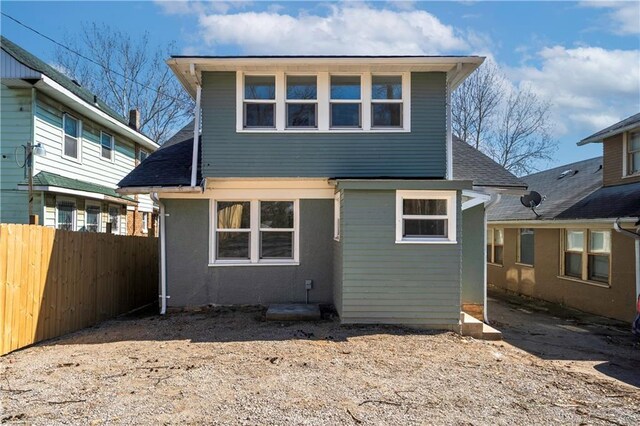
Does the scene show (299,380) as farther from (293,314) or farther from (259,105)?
(259,105)

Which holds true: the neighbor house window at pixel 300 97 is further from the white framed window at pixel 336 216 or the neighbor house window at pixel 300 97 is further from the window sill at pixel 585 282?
the window sill at pixel 585 282

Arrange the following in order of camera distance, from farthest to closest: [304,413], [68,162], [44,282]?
[68,162], [44,282], [304,413]

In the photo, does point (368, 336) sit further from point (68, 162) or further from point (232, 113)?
point (68, 162)

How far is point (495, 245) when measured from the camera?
1553 cm

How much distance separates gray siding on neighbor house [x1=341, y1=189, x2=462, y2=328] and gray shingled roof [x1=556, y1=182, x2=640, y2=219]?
192 inches

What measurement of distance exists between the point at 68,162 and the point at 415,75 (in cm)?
971

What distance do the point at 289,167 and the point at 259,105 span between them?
4.79 feet

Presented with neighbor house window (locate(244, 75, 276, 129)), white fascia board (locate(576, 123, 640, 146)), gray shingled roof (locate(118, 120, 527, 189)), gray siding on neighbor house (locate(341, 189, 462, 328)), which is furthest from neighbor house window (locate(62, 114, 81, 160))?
white fascia board (locate(576, 123, 640, 146))

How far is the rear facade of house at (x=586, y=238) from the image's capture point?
9.45m

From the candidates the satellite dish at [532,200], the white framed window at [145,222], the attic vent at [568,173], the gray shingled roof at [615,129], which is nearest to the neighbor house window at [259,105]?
the satellite dish at [532,200]

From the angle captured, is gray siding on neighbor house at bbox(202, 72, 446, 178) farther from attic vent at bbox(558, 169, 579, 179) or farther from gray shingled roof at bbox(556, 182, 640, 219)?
attic vent at bbox(558, 169, 579, 179)

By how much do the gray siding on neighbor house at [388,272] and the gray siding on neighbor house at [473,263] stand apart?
1.41 metres

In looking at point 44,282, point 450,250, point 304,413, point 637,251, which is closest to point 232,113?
point 44,282

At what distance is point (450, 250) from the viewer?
23.8 feet
